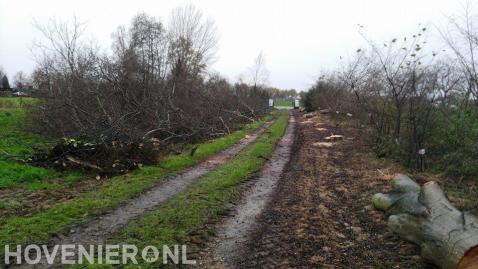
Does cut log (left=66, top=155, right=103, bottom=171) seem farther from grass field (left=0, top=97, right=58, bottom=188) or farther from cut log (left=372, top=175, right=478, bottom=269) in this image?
cut log (left=372, top=175, right=478, bottom=269)

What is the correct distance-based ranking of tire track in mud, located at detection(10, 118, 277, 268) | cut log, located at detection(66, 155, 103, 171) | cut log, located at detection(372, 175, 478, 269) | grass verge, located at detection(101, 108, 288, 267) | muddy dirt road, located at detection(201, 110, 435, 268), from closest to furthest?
cut log, located at detection(372, 175, 478, 269) < muddy dirt road, located at detection(201, 110, 435, 268) < tire track in mud, located at detection(10, 118, 277, 268) < grass verge, located at detection(101, 108, 288, 267) < cut log, located at detection(66, 155, 103, 171)

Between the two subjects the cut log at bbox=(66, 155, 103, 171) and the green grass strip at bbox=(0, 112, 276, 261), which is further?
the cut log at bbox=(66, 155, 103, 171)

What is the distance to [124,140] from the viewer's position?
11211 mm

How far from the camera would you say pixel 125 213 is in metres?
6.60

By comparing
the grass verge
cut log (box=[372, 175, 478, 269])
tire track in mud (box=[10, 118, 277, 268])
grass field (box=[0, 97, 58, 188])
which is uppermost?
cut log (box=[372, 175, 478, 269])

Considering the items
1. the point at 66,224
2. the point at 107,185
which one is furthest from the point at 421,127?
the point at 66,224

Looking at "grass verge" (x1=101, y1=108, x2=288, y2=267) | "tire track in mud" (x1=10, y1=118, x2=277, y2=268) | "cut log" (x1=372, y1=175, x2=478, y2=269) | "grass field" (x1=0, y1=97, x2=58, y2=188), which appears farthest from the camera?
"grass field" (x1=0, y1=97, x2=58, y2=188)

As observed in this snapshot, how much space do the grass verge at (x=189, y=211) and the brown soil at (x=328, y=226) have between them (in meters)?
0.98

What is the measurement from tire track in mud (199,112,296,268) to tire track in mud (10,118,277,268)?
1.51 meters

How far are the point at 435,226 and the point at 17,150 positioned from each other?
11345mm

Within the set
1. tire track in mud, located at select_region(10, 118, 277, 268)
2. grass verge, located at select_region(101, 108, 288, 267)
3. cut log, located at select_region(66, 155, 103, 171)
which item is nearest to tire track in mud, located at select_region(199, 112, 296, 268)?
grass verge, located at select_region(101, 108, 288, 267)

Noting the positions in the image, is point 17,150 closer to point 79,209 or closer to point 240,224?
point 79,209

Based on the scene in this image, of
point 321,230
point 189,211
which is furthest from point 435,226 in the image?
point 189,211

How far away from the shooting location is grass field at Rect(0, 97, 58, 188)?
8782 millimetres
